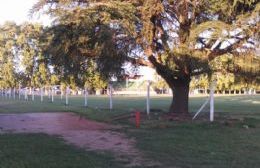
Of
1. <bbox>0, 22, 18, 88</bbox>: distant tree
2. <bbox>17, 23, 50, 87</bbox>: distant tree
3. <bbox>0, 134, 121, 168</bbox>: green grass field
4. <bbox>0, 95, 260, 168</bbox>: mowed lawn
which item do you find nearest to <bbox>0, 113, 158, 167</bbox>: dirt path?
<bbox>0, 95, 260, 168</bbox>: mowed lawn

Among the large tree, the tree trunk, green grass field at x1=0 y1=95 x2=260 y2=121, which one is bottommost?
green grass field at x1=0 y1=95 x2=260 y2=121

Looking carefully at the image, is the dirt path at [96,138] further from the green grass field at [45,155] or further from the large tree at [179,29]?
the large tree at [179,29]

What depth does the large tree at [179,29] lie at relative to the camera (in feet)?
66.4

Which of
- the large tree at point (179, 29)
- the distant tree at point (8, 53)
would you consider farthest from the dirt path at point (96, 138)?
the distant tree at point (8, 53)

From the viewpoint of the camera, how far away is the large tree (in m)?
20.2

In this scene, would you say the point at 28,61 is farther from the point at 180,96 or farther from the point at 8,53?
the point at 180,96

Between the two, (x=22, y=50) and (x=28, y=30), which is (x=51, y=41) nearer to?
(x=28, y=30)

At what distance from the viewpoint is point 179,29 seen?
22250mm

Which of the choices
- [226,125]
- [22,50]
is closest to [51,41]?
[226,125]

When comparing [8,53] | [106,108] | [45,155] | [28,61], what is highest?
[8,53]

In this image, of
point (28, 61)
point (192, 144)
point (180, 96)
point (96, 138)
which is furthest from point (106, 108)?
point (28, 61)

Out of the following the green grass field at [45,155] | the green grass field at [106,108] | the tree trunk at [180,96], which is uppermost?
the tree trunk at [180,96]

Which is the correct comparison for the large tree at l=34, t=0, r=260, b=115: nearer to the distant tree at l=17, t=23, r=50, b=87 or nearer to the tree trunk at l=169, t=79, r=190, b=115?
the tree trunk at l=169, t=79, r=190, b=115

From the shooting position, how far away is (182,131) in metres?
18.7
